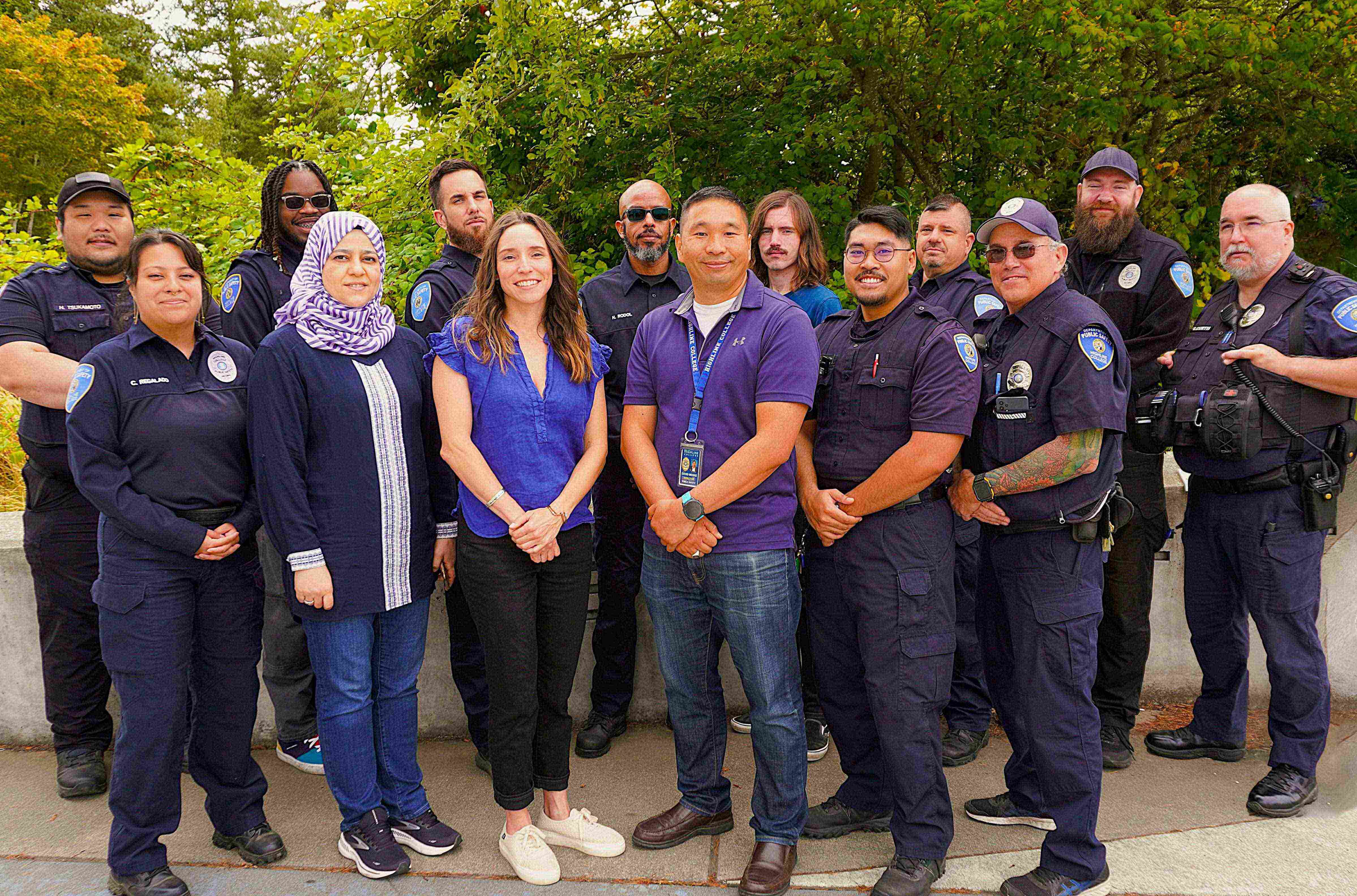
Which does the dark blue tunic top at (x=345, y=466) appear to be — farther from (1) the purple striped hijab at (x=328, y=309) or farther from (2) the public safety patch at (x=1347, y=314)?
(2) the public safety patch at (x=1347, y=314)

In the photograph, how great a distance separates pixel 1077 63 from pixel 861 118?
54.7 inches

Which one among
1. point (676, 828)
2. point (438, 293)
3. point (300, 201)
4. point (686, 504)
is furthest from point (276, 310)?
point (676, 828)

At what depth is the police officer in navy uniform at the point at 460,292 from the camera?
154 inches

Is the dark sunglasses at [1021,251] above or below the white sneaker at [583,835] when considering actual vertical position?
above

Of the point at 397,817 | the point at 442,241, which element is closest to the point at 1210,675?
the point at 397,817

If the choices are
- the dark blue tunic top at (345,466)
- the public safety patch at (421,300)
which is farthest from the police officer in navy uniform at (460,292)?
the dark blue tunic top at (345,466)

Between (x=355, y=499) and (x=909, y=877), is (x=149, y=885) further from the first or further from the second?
(x=909, y=877)

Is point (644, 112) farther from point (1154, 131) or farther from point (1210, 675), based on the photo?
point (1210, 675)

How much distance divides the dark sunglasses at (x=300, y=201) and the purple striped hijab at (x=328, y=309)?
835 millimetres

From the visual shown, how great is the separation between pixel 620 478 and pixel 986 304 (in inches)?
66.4

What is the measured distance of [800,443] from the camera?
131 inches

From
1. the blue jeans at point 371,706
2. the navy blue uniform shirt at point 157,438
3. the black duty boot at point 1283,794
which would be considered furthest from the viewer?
the black duty boot at point 1283,794

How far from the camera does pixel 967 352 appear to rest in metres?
3.07

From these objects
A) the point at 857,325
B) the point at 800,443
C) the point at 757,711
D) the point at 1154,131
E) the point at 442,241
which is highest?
the point at 1154,131
